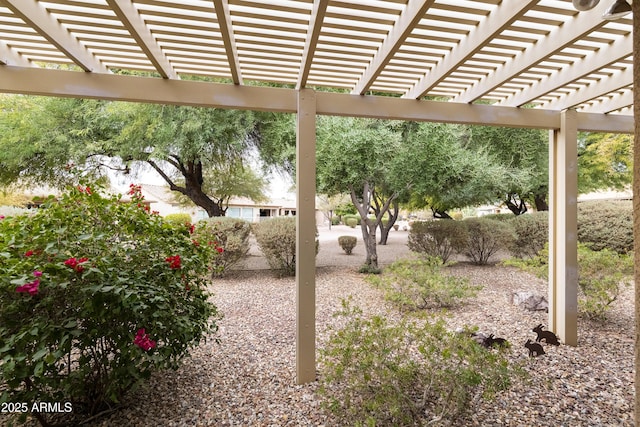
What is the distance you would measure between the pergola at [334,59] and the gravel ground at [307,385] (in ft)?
1.12

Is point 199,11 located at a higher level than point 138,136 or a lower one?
lower

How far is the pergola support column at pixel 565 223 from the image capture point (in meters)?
3.26

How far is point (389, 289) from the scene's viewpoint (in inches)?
193

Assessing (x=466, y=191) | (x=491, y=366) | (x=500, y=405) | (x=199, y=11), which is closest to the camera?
(x=199, y=11)

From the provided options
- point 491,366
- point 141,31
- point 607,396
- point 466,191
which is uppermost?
point 141,31

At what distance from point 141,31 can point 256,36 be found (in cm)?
72

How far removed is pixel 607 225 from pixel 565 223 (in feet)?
18.9

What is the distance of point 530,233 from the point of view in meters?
7.48

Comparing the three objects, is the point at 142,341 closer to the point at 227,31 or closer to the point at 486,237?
the point at 227,31

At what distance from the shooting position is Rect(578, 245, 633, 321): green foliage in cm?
399

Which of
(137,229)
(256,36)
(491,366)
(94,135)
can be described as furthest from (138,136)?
(491,366)

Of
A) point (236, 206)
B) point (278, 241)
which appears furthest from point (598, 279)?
point (236, 206)

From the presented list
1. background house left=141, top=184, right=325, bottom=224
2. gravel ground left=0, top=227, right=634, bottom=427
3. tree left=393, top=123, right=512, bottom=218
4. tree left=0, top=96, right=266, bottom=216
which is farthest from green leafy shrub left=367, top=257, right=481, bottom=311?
background house left=141, top=184, right=325, bottom=224

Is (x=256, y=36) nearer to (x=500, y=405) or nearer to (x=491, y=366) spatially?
(x=491, y=366)
